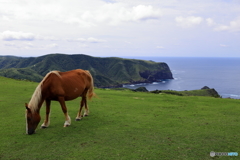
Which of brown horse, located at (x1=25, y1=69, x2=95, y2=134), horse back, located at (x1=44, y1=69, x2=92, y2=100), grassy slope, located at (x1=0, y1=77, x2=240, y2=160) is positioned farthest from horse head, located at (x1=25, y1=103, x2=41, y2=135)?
horse back, located at (x1=44, y1=69, x2=92, y2=100)

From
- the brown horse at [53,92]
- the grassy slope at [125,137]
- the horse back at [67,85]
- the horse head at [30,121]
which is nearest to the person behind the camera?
the grassy slope at [125,137]

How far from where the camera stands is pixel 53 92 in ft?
30.9

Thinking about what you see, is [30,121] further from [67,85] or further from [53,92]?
[67,85]

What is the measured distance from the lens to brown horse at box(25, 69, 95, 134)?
28.7ft

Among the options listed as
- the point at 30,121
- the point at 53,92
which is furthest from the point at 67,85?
the point at 30,121

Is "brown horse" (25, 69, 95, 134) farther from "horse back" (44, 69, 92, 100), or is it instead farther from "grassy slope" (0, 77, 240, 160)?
"grassy slope" (0, 77, 240, 160)

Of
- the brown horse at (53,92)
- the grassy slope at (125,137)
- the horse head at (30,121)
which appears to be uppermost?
the brown horse at (53,92)

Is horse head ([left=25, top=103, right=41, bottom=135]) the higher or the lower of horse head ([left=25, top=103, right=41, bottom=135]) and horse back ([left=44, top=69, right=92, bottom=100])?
the lower

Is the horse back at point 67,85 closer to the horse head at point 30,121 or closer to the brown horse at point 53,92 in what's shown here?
the brown horse at point 53,92

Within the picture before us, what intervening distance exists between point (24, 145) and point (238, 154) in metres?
8.16

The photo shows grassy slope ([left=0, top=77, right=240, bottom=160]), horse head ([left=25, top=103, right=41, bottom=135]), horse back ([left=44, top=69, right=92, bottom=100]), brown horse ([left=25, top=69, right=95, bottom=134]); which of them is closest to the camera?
grassy slope ([left=0, top=77, right=240, bottom=160])

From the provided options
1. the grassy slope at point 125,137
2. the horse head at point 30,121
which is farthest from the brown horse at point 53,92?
the grassy slope at point 125,137

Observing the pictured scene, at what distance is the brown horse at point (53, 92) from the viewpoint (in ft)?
28.7

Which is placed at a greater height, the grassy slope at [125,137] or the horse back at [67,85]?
the horse back at [67,85]
